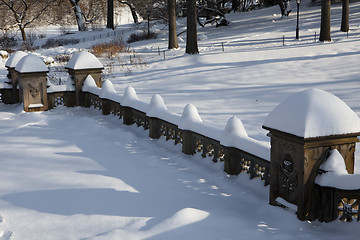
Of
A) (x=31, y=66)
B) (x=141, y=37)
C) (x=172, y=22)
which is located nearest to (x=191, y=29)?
(x=172, y=22)

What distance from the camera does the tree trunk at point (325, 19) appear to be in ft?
79.8

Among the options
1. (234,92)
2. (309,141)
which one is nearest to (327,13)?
(234,92)

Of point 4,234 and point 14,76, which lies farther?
point 14,76

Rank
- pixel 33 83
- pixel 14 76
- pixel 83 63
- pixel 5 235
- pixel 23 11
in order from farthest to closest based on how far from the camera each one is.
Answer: pixel 23 11, pixel 14 76, pixel 83 63, pixel 33 83, pixel 5 235

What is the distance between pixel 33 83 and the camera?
16047 mm

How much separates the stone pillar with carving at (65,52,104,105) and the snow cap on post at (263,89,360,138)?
37.9ft

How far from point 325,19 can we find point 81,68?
582 inches

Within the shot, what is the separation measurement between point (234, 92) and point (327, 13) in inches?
393

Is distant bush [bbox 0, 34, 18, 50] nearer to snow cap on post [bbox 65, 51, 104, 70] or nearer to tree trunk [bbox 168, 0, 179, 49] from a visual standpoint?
tree trunk [bbox 168, 0, 179, 49]

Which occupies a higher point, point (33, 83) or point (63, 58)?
point (63, 58)

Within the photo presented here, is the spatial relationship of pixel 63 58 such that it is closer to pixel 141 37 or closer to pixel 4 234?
pixel 141 37

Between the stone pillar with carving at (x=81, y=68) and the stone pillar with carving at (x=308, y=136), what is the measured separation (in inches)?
443

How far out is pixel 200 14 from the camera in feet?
137

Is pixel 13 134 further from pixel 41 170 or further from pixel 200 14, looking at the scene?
pixel 200 14
